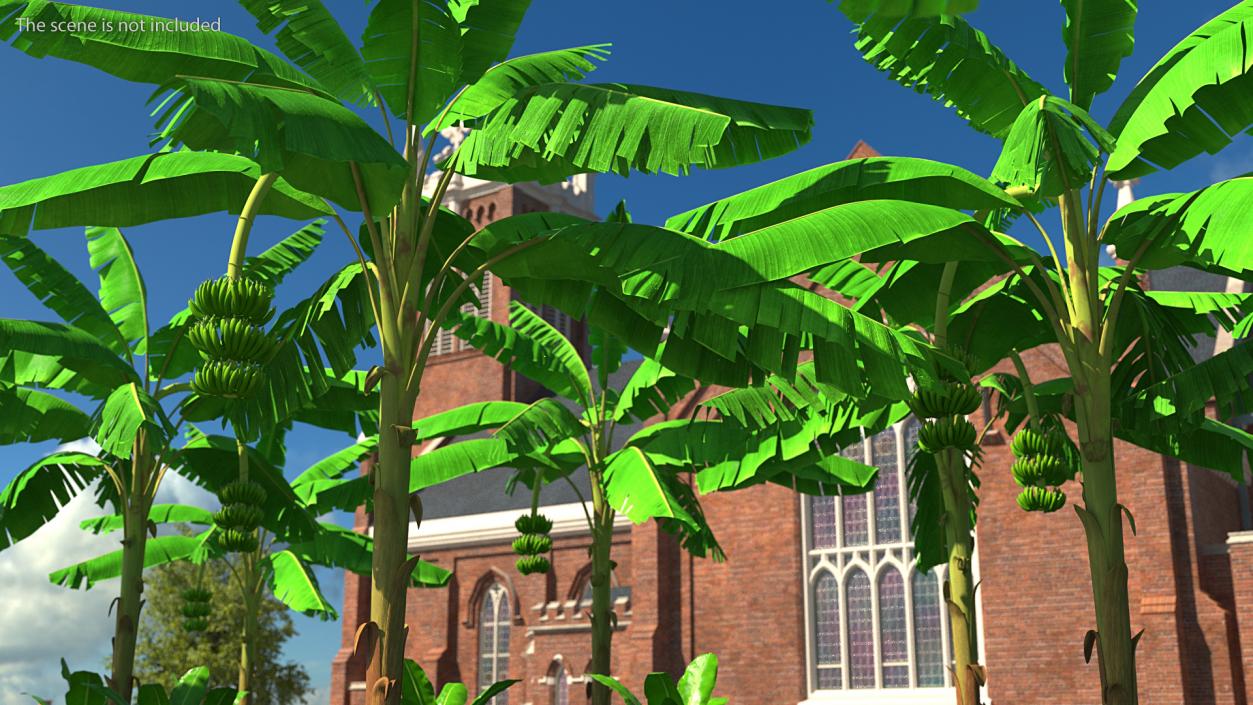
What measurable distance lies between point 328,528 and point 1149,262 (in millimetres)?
13896

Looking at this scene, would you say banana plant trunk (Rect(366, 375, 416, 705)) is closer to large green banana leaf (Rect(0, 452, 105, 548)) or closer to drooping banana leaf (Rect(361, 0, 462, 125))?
drooping banana leaf (Rect(361, 0, 462, 125))

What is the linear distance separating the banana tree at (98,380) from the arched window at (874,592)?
1536cm

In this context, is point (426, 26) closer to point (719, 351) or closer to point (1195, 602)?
point (719, 351)

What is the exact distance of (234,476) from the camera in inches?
526

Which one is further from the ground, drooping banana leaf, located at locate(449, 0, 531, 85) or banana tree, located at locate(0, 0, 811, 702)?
drooping banana leaf, located at locate(449, 0, 531, 85)

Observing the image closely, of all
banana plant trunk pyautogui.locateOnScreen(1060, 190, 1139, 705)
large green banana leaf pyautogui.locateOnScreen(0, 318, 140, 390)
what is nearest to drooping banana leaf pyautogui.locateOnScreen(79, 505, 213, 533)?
large green banana leaf pyautogui.locateOnScreen(0, 318, 140, 390)

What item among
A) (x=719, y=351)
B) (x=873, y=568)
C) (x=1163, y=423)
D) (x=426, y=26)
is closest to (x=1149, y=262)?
(x=1163, y=423)

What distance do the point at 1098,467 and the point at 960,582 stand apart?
1819 mm

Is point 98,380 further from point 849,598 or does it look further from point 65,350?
point 849,598

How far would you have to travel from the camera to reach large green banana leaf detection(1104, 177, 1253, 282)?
731 cm

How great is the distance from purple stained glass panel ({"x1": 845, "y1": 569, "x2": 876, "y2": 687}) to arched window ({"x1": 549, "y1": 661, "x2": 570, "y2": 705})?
264 inches

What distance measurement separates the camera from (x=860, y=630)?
23.9 meters

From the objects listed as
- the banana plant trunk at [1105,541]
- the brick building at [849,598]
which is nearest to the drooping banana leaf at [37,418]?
the banana plant trunk at [1105,541]

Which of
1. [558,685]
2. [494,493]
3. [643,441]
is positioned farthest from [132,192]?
[494,493]
